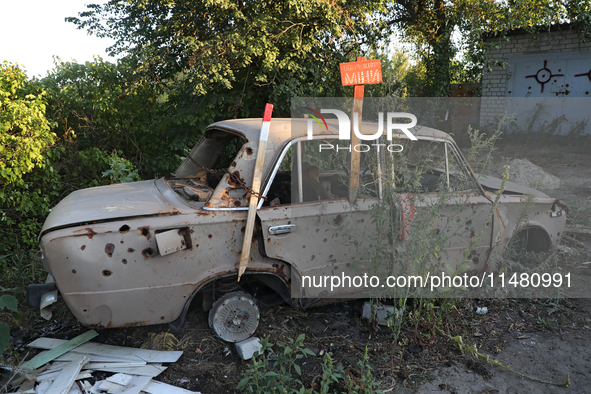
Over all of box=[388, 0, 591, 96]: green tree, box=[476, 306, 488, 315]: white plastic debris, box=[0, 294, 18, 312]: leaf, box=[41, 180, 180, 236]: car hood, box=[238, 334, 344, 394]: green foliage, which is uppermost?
box=[388, 0, 591, 96]: green tree

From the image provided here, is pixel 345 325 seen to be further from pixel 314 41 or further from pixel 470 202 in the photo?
pixel 314 41

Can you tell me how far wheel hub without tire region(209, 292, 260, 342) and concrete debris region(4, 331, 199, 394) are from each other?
0.37 metres

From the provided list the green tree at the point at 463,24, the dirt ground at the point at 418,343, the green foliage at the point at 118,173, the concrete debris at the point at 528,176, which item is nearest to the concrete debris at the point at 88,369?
the dirt ground at the point at 418,343

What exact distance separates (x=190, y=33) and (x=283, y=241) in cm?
578

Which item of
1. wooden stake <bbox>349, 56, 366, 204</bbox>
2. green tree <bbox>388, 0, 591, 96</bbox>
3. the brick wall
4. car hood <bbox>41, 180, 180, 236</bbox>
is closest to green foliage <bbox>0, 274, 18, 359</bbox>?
car hood <bbox>41, 180, 180, 236</bbox>

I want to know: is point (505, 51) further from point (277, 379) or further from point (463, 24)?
point (277, 379)

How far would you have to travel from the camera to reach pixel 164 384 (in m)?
2.72

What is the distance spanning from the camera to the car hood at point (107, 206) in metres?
2.73

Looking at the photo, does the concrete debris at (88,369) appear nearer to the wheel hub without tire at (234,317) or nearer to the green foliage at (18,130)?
the wheel hub without tire at (234,317)

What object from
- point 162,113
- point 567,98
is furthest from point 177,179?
point 567,98

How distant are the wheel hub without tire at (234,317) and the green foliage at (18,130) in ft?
11.9

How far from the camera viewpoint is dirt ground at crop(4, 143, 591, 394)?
285 cm

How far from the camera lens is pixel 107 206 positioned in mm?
2914

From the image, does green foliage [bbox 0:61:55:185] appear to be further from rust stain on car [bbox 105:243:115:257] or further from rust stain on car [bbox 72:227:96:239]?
rust stain on car [bbox 105:243:115:257]
